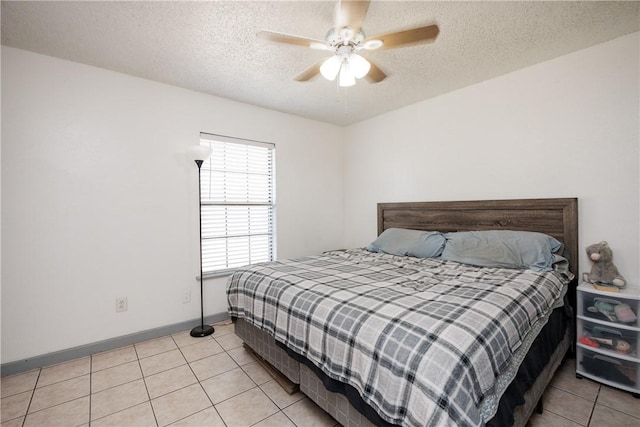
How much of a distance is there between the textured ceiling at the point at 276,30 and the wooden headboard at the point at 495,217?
4.07 feet

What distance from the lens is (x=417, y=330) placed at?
1159 mm

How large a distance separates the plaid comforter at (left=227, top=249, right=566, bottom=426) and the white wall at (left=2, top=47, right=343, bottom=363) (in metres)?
1.09

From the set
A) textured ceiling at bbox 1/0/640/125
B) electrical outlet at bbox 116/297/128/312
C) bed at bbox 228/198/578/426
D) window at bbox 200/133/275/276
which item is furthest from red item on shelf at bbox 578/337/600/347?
electrical outlet at bbox 116/297/128/312

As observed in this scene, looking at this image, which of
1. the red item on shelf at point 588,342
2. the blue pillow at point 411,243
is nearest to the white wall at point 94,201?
the blue pillow at point 411,243

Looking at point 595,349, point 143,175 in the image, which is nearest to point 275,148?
point 143,175

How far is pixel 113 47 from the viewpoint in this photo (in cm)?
214

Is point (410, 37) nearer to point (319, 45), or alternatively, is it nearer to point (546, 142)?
point (319, 45)

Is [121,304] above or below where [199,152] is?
below

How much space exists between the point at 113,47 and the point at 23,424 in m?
2.54

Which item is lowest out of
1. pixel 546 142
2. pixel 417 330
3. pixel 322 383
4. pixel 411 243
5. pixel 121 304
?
pixel 322 383

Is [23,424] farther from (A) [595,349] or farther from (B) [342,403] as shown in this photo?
(A) [595,349]

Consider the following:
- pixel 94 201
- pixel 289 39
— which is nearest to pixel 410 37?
pixel 289 39

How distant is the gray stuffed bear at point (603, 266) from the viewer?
6.68 feet

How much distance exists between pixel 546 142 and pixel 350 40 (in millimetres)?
1977
